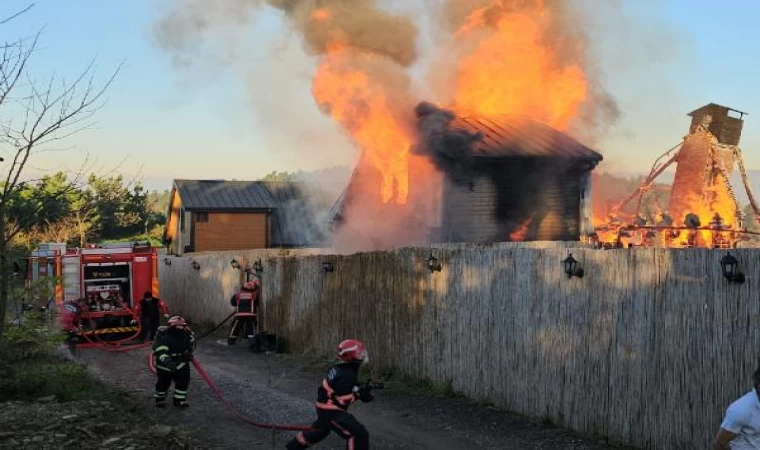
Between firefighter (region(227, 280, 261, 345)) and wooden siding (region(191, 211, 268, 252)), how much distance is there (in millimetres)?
24073

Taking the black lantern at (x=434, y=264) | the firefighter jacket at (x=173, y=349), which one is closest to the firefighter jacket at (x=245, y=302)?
the firefighter jacket at (x=173, y=349)

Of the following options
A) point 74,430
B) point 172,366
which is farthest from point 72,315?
point 74,430

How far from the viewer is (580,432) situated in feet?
29.2

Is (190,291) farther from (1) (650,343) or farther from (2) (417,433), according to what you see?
(1) (650,343)

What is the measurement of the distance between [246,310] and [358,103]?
882cm

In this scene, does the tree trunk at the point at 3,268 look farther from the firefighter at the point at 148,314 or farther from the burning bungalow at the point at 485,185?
the burning bungalow at the point at 485,185

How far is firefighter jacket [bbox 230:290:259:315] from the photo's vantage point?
19.0 m

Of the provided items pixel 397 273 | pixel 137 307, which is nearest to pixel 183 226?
pixel 137 307

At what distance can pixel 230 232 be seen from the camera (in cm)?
4347

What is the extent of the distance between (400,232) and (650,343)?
19477 millimetres

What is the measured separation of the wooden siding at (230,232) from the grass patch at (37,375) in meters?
31.1

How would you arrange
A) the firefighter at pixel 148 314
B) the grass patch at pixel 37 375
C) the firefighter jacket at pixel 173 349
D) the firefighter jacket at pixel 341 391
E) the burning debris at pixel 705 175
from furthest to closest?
the burning debris at pixel 705 175, the firefighter at pixel 148 314, the firefighter jacket at pixel 173 349, the grass patch at pixel 37 375, the firefighter jacket at pixel 341 391

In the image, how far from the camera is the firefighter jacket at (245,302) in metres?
19.0

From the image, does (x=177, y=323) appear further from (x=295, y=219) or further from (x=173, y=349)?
(x=295, y=219)
